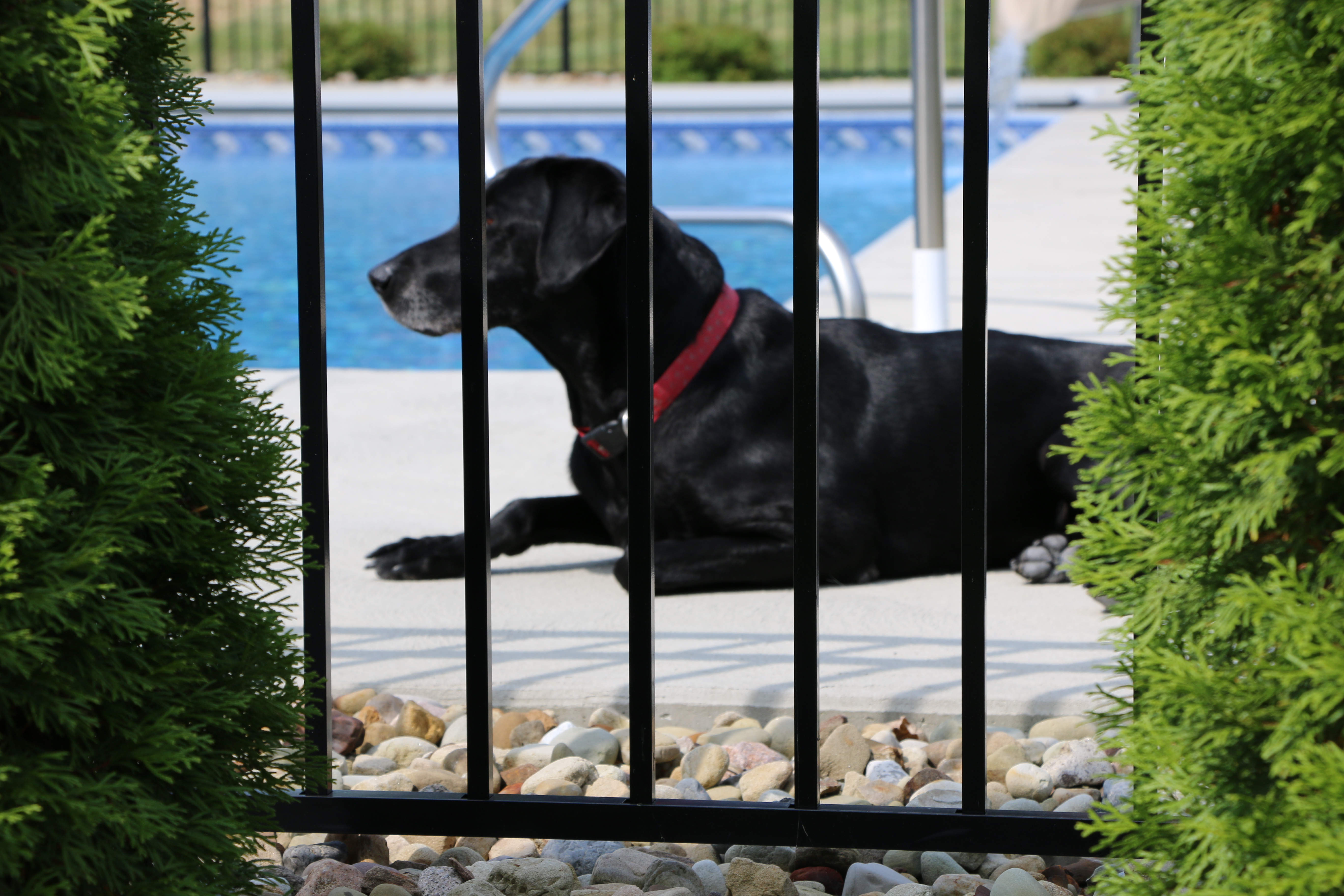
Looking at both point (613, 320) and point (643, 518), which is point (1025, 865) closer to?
point (643, 518)

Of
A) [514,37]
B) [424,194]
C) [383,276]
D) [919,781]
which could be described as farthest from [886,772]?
[424,194]

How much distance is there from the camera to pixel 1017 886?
1625mm

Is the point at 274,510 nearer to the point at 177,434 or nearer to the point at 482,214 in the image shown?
the point at 177,434

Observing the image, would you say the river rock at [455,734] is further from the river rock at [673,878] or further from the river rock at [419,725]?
the river rock at [673,878]

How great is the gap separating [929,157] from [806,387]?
3031mm

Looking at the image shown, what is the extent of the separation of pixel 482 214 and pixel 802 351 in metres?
0.44

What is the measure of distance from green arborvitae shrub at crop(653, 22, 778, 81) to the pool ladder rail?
19.1 m

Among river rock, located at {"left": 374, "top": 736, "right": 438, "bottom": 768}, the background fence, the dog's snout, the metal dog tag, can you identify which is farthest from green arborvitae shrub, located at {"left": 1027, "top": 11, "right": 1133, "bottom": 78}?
river rock, located at {"left": 374, "top": 736, "right": 438, "bottom": 768}

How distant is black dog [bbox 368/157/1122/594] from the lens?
3.15 metres

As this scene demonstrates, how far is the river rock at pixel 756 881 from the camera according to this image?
5.49 feet

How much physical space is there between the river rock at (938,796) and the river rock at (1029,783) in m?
0.09

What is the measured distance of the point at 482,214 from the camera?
1.62m

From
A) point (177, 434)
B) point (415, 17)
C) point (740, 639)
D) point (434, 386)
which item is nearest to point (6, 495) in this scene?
point (177, 434)

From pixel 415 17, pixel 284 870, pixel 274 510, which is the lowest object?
pixel 284 870
